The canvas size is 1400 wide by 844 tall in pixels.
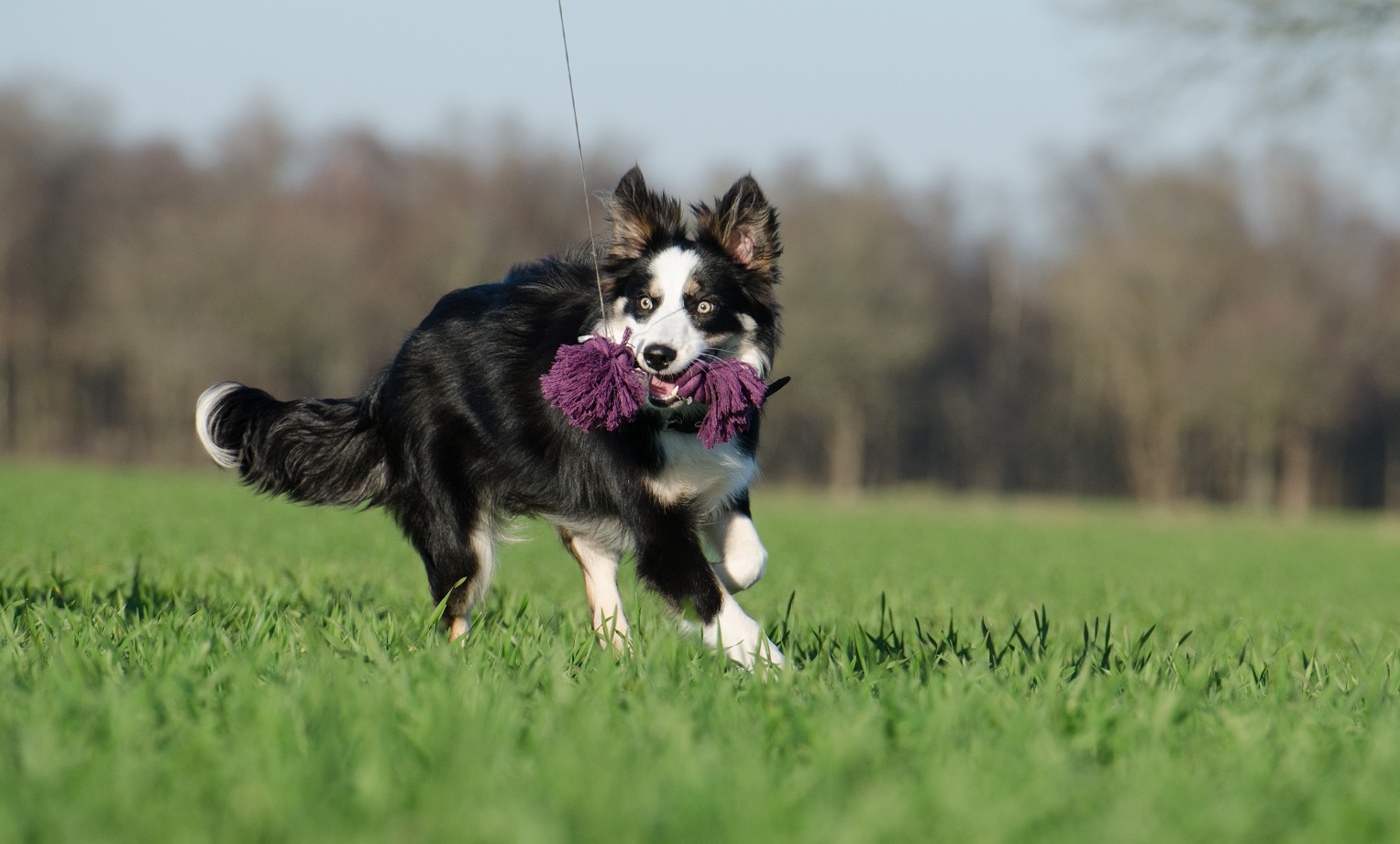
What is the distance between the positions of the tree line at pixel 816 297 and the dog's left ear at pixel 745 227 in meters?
33.1

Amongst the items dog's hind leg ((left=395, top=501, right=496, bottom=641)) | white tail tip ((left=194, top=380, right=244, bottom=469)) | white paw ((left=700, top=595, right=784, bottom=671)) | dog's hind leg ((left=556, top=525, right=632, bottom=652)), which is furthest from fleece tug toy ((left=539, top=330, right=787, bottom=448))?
white tail tip ((left=194, top=380, right=244, bottom=469))

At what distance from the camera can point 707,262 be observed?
4.75m

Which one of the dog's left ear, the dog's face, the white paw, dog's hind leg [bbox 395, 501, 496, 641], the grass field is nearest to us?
the grass field

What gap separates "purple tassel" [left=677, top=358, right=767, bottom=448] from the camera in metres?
4.28

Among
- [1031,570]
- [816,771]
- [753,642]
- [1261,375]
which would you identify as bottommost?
[1261,375]

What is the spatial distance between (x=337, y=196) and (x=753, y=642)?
43002 millimetres

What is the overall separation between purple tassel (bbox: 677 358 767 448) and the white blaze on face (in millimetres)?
63

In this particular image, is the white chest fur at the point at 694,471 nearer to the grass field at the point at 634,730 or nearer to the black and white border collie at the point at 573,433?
the black and white border collie at the point at 573,433

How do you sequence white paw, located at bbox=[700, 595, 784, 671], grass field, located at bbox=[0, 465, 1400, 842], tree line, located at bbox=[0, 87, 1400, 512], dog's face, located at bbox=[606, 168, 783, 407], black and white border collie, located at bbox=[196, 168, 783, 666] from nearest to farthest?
1. grass field, located at bbox=[0, 465, 1400, 842]
2. white paw, located at bbox=[700, 595, 784, 671]
3. black and white border collie, located at bbox=[196, 168, 783, 666]
4. dog's face, located at bbox=[606, 168, 783, 407]
5. tree line, located at bbox=[0, 87, 1400, 512]

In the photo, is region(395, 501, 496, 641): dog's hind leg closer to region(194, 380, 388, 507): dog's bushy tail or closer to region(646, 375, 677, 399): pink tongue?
region(194, 380, 388, 507): dog's bushy tail

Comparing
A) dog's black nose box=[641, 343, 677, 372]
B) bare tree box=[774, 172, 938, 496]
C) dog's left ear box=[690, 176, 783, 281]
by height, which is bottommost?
bare tree box=[774, 172, 938, 496]

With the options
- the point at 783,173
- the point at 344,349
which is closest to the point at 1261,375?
the point at 783,173

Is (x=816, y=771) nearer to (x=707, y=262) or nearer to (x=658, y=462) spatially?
(x=658, y=462)

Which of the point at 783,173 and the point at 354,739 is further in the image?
the point at 783,173
